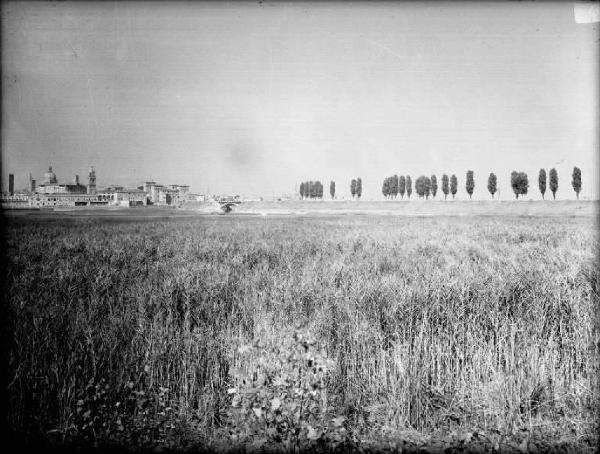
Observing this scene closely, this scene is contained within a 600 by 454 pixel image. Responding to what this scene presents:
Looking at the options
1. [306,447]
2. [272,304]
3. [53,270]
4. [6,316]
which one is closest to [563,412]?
[306,447]

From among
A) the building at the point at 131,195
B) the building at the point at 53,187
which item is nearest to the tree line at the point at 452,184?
the building at the point at 131,195

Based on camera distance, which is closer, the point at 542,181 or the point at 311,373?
the point at 311,373

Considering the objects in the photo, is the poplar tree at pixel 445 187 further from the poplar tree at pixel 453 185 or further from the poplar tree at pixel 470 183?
the poplar tree at pixel 470 183

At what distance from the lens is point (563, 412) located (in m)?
3.39

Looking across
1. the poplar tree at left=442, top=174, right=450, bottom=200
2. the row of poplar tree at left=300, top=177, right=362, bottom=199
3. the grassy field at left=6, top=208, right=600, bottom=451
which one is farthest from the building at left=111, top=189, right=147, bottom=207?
the grassy field at left=6, top=208, right=600, bottom=451

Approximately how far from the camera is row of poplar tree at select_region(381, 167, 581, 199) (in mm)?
83812

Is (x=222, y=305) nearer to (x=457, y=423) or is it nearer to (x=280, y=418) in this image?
(x=280, y=418)

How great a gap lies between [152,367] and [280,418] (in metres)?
1.81

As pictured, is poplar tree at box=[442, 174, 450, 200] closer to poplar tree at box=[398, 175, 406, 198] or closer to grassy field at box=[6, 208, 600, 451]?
poplar tree at box=[398, 175, 406, 198]

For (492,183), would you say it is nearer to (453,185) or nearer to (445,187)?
(453,185)

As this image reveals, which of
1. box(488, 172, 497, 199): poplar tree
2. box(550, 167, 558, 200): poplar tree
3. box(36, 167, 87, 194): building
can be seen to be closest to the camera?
box(550, 167, 558, 200): poplar tree

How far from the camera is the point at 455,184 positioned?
95.3 metres

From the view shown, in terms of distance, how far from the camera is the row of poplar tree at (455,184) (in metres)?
83.8

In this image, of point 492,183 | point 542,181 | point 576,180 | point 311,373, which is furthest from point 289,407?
point 542,181
